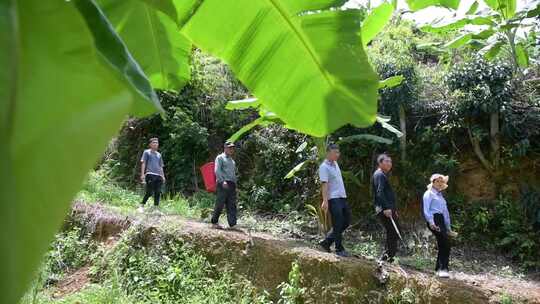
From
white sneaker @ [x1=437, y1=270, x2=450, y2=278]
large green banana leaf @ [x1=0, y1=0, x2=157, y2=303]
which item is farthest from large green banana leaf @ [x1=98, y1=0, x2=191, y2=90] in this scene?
white sneaker @ [x1=437, y1=270, x2=450, y2=278]

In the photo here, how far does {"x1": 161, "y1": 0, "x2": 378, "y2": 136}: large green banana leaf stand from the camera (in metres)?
1.35

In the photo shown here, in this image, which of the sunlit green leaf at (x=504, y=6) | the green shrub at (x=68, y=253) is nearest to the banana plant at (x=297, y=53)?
the sunlit green leaf at (x=504, y=6)

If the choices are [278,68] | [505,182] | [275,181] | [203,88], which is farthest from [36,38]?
[203,88]

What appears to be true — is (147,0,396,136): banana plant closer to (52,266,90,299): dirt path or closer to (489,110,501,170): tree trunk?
(52,266,90,299): dirt path

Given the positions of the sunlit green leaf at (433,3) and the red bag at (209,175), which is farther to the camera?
the red bag at (209,175)

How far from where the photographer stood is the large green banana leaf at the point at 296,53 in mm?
1352

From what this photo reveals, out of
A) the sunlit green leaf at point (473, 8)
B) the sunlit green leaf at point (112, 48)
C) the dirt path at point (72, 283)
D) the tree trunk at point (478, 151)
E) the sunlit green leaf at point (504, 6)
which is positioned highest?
the sunlit green leaf at point (473, 8)

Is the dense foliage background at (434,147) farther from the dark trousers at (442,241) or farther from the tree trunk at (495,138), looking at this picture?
the dark trousers at (442,241)

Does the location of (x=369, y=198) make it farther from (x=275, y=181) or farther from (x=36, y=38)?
(x=36, y=38)

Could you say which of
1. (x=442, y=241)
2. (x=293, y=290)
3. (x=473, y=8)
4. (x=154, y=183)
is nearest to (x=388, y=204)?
(x=442, y=241)

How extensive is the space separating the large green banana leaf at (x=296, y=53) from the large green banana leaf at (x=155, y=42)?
0.14 m

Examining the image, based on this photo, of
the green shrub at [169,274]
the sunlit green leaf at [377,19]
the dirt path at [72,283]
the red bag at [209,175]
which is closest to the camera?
the sunlit green leaf at [377,19]

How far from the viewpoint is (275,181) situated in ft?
27.9

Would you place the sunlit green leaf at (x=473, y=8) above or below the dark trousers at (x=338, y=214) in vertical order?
above
